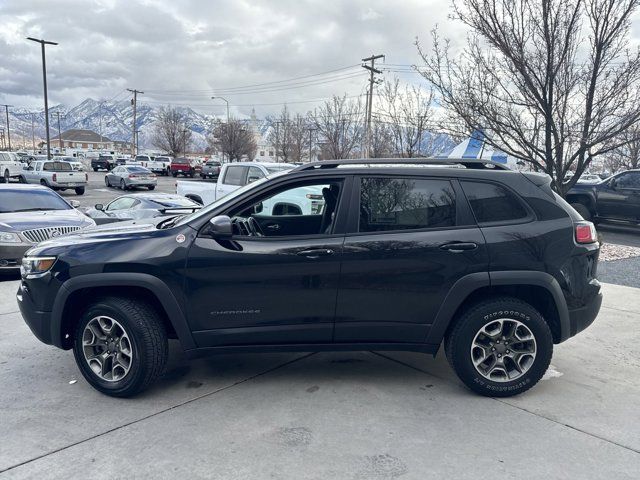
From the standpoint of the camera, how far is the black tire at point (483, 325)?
3.69 m

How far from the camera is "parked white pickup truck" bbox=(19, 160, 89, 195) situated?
26547 millimetres

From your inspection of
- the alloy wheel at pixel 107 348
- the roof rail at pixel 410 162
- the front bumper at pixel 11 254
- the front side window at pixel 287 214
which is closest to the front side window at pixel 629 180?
the front side window at pixel 287 214

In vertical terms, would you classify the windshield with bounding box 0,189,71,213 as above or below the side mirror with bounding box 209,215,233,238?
below

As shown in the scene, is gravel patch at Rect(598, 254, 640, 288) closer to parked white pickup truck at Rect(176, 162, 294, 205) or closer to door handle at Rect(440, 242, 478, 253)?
door handle at Rect(440, 242, 478, 253)

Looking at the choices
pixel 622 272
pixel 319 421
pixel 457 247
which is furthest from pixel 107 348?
pixel 622 272

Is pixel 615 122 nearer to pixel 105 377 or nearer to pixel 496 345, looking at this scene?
pixel 496 345

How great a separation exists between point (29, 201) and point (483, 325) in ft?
29.2

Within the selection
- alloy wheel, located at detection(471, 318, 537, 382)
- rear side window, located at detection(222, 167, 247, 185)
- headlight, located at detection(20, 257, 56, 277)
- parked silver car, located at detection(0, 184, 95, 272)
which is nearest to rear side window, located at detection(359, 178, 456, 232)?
alloy wheel, located at detection(471, 318, 537, 382)

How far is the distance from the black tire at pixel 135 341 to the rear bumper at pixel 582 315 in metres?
3.19

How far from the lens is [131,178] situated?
31.2m

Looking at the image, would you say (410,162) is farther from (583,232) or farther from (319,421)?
(319,421)

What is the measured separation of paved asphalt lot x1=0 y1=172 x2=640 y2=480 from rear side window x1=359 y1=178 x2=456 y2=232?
135cm

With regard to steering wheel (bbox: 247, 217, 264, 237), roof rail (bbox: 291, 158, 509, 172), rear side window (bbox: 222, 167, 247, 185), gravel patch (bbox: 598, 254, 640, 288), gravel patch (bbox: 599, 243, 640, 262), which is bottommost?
gravel patch (bbox: 598, 254, 640, 288)

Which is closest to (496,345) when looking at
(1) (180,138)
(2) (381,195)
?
(2) (381,195)
